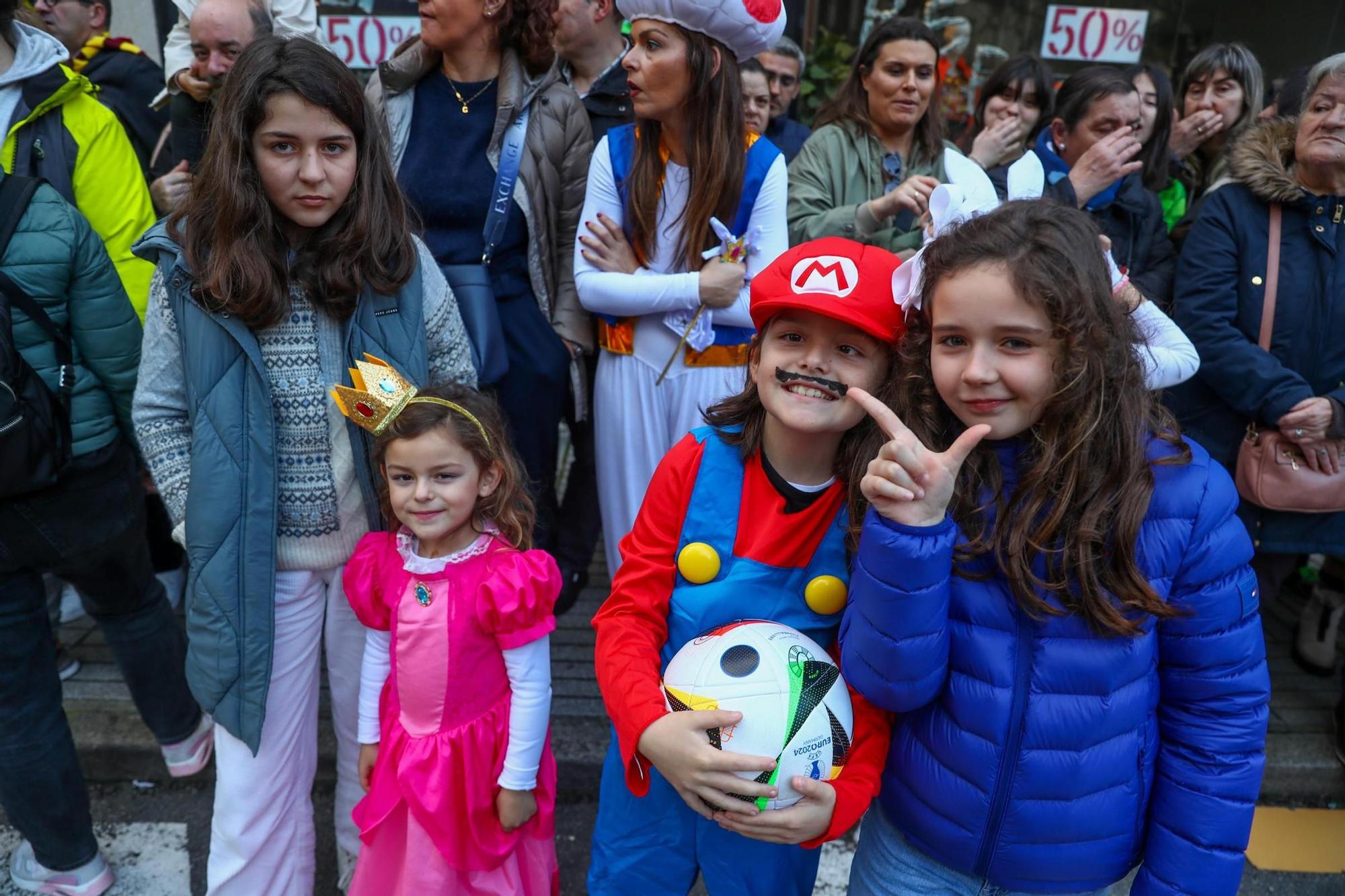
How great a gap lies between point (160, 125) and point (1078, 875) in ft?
14.9

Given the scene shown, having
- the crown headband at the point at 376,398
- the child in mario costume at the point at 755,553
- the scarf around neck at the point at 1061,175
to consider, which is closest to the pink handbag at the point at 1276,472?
the scarf around neck at the point at 1061,175

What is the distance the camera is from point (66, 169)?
105 inches

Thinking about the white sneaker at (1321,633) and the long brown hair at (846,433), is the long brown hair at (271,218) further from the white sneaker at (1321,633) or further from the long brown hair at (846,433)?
the white sneaker at (1321,633)

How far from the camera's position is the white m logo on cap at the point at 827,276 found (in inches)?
69.3

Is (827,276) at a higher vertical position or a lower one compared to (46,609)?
higher

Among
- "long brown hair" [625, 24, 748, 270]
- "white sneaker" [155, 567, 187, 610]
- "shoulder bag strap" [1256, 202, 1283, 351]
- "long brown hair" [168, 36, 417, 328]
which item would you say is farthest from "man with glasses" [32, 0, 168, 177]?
"shoulder bag strap" [1256, 202, 1283, 351]

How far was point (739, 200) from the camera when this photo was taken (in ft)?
9.59

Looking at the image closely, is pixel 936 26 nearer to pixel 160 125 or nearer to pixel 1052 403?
pixel 160 125

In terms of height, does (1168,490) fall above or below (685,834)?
above

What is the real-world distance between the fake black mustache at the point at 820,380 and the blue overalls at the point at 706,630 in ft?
0.69

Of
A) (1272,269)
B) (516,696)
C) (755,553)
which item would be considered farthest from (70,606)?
(1272,269)

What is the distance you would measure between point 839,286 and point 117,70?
3.88 metres

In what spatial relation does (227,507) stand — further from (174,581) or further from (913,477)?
(174,581)

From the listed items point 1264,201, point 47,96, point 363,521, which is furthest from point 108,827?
point 1264,201
